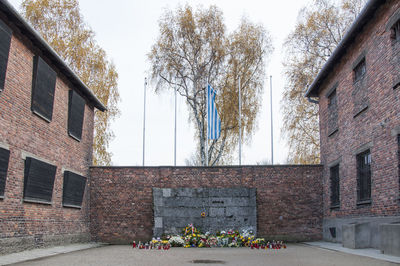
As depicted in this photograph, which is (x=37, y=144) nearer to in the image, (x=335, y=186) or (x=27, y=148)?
(x=27, y=148)

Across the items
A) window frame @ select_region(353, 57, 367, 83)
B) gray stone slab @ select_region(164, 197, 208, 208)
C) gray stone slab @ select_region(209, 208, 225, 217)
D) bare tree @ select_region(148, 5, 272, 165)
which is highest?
bare tree @ select_region(148, 5, 272, 165)

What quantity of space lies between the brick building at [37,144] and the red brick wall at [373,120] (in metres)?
9.10

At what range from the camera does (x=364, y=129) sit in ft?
45.9

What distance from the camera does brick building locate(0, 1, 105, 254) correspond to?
11820mm

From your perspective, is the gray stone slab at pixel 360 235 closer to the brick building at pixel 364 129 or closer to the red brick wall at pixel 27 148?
the brick building at pixel 364 129

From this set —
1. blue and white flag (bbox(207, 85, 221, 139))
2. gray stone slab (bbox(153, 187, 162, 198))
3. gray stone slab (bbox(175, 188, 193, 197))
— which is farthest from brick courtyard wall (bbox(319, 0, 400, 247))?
gray stone slab (bbox(153, 187, 162, 198))

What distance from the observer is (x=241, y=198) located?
18.2m

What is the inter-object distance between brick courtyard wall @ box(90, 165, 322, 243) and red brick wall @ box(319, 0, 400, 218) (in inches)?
64.2

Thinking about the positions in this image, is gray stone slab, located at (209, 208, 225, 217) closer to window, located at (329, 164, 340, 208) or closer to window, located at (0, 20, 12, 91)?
window, located at (329, 164, 340, 208)

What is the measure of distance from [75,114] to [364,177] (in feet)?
33.2

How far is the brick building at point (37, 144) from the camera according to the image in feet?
38.8

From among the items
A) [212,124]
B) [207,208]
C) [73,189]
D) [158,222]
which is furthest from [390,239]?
[212,124]

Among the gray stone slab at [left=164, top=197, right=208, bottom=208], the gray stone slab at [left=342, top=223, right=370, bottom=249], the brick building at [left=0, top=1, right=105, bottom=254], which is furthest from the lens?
the gray stone slab at [left=164, top=197, right=208, bottom=208]

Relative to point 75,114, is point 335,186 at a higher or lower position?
lower
